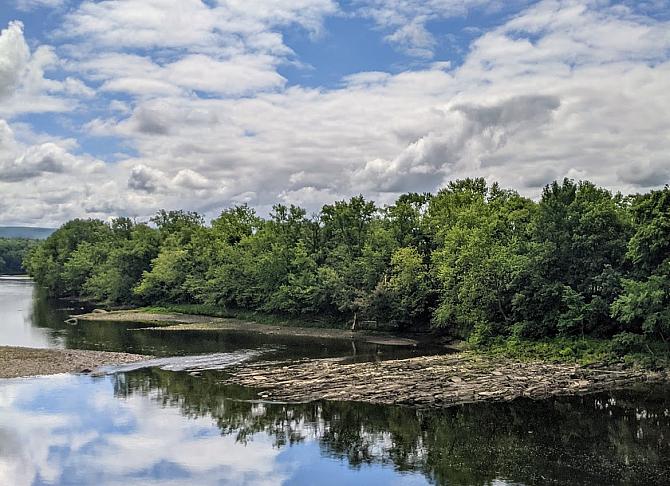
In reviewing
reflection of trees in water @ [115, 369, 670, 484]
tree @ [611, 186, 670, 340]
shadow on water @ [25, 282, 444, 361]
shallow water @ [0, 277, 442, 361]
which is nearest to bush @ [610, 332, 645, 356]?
tree @ [611, 186, 670, 340]

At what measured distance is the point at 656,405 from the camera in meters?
38.1

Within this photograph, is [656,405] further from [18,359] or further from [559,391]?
[18,359]

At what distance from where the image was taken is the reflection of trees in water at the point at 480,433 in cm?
2725

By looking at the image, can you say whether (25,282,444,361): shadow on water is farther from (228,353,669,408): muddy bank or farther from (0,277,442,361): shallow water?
(228,353,669,408): muddy bank

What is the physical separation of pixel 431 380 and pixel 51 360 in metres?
30.5

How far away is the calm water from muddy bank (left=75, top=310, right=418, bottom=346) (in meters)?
28.0

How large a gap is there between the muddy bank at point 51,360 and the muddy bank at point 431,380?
12005 millimetres

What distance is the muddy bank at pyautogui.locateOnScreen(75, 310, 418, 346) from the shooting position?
70.1m

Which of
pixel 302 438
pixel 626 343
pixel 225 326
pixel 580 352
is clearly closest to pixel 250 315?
pixel 225 326

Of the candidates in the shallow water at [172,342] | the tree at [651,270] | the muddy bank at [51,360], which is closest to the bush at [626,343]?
the tree at [651,270]

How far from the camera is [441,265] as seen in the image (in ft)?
217

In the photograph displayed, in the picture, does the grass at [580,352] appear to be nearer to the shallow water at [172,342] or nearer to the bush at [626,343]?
the bush at [626,343]

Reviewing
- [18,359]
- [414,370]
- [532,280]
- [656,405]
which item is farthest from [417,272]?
[18,359]

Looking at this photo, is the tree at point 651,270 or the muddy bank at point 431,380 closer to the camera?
the muddy bank at point 431,380
